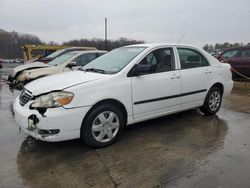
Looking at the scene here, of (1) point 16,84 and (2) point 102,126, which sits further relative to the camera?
(1) point 16,84

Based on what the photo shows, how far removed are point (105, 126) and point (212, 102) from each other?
2736 millimetres

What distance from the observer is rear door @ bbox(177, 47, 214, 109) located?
503cm

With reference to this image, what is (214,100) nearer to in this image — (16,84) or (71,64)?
(71,64)

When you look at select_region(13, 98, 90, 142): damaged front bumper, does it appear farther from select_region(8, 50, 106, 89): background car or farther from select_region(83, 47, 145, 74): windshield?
select_region(8, 50, 106, 89): background car

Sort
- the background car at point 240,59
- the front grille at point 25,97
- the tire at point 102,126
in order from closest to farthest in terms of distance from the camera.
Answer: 1. the tire at point 102,126
2. the front grille at point 25,97
3. the background car at point 240,59

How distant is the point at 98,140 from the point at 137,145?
2.05ft

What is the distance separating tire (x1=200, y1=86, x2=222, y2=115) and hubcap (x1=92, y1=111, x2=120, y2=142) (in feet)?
7.65

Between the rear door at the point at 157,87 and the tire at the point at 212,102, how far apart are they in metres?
0.93

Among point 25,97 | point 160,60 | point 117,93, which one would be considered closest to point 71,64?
point 160,60

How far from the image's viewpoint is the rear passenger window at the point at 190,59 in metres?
5.09

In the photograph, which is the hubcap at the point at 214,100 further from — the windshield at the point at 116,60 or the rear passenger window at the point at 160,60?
the windshield at the point at 116,60

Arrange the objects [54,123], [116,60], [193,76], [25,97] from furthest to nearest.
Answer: [193,76] → [116,60] → [25,97] → [54,123]

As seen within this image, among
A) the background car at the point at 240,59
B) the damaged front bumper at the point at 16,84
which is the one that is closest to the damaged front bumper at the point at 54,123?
the damaged front bumper at the point at 16,84

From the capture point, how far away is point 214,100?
5684 mm
